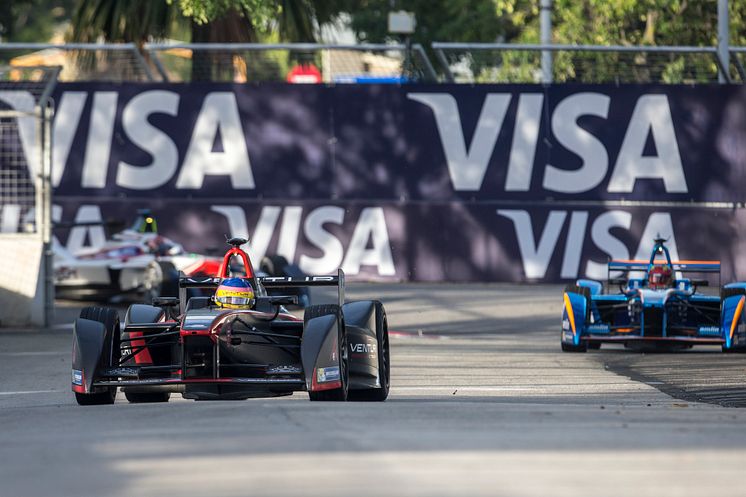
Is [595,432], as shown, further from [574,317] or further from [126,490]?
[574,317]

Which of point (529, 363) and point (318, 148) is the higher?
point (318, 148)

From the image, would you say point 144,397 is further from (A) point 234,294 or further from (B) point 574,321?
(B) point 574,321

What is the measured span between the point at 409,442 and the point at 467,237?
1669cm

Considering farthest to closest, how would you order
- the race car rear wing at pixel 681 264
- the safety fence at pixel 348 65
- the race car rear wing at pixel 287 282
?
the safety fence at pixel 348 65, the race car rear wing at pixel 681 264, the race car rear wing at pixel 287 282

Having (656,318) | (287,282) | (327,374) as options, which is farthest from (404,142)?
(327,374)

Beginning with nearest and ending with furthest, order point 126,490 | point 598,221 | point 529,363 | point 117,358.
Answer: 1. point 126,490
2. point 117,358
3. point 529,363
4. point 598,221

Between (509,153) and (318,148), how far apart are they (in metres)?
3.19

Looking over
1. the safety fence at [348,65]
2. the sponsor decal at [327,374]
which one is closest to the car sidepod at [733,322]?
the sponsor decal at [327,374]

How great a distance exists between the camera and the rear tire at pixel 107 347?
11062mm

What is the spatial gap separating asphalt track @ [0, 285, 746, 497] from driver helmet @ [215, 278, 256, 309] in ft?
4.09

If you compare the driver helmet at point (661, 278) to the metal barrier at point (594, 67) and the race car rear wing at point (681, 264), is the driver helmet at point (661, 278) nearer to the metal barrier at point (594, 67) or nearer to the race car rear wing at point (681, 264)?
the race car rear wing at point (681, 264)

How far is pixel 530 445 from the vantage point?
7.99m

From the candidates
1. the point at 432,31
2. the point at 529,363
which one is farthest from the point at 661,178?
the point at 432,31

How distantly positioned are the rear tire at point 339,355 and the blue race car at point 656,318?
19.7 feet
